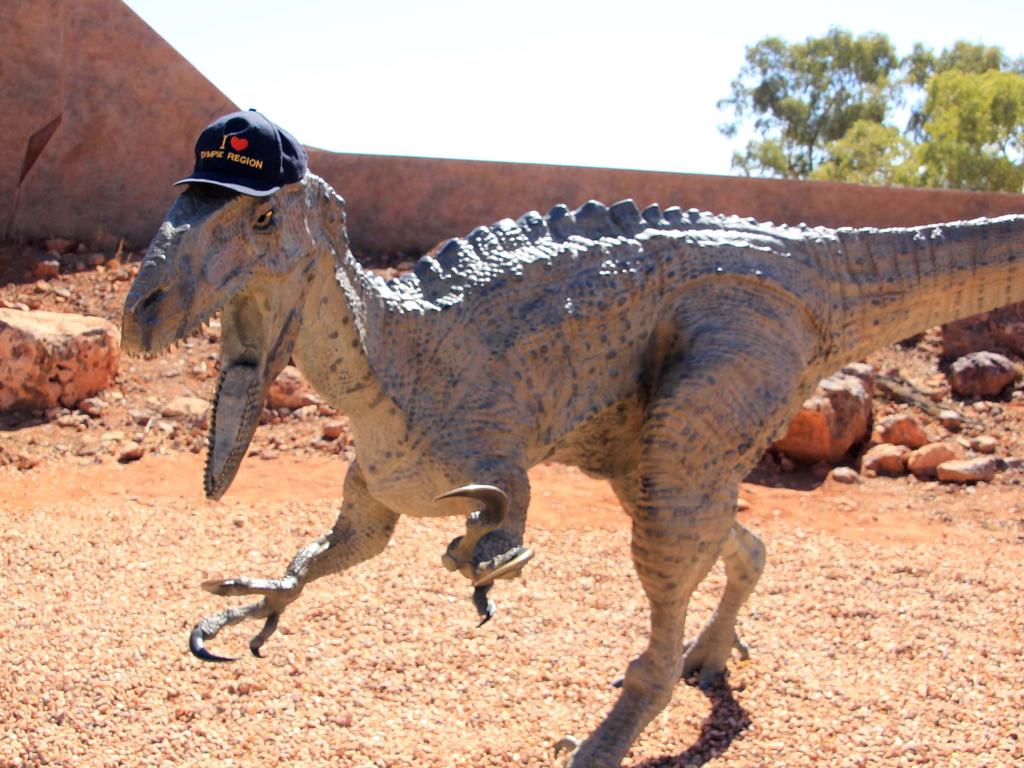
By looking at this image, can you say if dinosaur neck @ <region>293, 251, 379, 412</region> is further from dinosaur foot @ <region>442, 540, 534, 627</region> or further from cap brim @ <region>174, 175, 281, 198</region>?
dinosaur foot @ <region>442, 540, 534, 627</region>

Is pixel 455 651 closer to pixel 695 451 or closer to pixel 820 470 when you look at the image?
pixel 695 451

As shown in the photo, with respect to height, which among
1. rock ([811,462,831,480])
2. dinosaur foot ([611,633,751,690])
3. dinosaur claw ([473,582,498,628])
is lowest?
dinosaur foot ([611,633,751,690])

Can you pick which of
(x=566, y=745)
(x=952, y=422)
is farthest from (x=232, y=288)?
(x=952, y=422)

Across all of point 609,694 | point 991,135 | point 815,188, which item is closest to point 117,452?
point 609,694

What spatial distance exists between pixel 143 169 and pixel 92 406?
3183 millimetres

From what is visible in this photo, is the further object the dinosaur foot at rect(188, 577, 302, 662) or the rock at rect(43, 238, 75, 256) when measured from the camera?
the rock at rect(43, 238, 75, 256)

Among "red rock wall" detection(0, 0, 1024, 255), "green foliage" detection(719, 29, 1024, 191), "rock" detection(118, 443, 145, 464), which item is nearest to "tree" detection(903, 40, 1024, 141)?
"green foliage" detection(719, 29, 1024, 191)

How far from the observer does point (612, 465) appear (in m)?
3.27

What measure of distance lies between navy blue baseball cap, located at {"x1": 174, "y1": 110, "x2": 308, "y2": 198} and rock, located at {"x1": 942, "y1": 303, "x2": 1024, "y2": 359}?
8.21 metres

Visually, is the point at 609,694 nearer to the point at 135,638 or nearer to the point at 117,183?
the point at 135,638

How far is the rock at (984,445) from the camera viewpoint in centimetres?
769

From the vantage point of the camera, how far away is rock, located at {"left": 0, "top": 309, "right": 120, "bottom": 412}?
729 centimetres

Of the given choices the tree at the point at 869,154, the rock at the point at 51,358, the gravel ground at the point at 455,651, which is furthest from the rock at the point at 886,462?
the tree at the point at 869,154

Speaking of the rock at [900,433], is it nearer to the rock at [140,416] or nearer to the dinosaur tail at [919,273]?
the dinosaur tail at [919,273]
